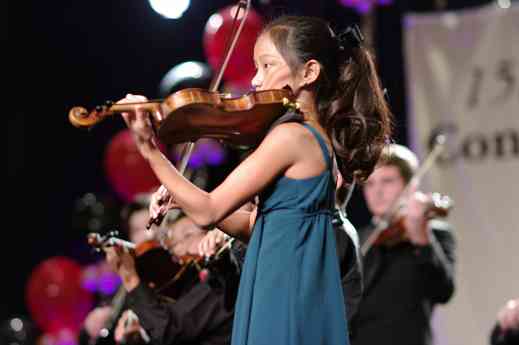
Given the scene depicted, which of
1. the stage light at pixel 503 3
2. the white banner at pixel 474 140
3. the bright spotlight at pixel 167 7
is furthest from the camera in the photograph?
the bright spotlight at pixel 167 7

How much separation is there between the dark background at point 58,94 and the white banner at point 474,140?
Result: 202cm

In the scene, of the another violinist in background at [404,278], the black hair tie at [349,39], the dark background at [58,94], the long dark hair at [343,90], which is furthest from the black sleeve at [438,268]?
the dark background at [58,94]

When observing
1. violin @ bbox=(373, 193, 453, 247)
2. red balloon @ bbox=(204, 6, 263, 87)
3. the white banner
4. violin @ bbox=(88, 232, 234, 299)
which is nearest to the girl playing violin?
violin @ bbox=(88, 232, 234, 299)

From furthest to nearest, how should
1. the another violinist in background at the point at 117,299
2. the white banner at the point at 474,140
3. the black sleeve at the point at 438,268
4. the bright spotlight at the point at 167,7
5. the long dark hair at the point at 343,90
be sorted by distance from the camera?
the bright spotlight at the point at 167,7, the white banner at the point at 474,140, the another violinist in background at the point at 117,299, the black sleeve at the point at 438,268, the long dark hair at the point at 343,90

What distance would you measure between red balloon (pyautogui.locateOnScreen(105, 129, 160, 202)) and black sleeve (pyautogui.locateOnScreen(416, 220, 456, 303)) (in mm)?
1750

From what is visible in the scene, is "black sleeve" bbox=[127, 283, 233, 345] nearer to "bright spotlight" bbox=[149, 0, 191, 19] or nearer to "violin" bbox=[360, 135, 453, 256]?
"violin" bbox=[360, 135, 453, 256]

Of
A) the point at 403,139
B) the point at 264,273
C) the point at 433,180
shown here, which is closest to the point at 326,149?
the point at 264,273

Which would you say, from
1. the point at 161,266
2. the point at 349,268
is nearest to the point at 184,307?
the point at 161,266

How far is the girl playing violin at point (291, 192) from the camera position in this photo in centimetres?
189

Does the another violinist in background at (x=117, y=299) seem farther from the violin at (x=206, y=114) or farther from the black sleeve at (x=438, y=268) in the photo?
the violin at (x=206, y=114)

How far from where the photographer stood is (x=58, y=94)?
634 cm

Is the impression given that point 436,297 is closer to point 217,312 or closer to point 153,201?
point 217,312

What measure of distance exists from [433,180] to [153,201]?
2676mm

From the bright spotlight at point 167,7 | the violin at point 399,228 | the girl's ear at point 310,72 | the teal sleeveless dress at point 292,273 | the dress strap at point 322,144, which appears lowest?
the violin at point 399,228
